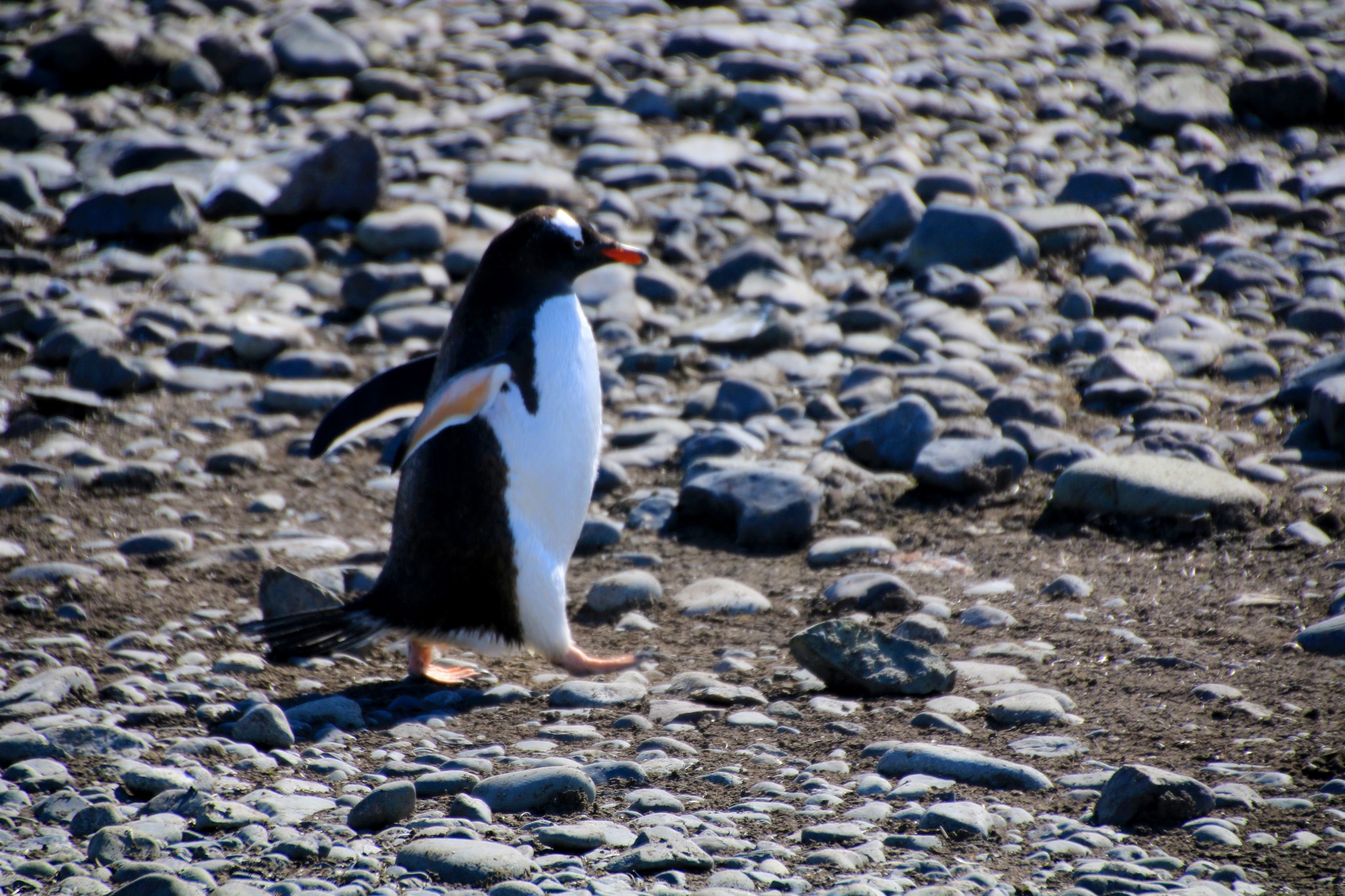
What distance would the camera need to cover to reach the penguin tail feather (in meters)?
3.33

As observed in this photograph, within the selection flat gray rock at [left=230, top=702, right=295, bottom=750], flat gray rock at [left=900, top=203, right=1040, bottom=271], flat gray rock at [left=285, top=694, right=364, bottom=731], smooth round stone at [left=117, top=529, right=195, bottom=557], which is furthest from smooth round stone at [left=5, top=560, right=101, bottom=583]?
flat gray rock at [left=900, top=203, right=1040, bottom=271]

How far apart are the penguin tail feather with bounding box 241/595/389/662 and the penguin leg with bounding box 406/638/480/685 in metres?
0.11

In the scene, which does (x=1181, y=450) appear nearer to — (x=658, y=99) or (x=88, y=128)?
(x=658, y=99)

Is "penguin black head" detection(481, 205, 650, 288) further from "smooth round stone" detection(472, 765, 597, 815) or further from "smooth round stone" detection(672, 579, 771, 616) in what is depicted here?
"smooth round stone" detection(472, 765, 597, 815)

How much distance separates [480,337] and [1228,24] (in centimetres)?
802

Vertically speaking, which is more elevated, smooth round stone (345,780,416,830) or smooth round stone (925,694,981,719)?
smooth round stone (345,780,416,830)

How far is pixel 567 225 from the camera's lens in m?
3.70

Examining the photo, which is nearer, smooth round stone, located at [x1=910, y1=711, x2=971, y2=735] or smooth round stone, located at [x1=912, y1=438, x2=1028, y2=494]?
smooth round stone, located at [x1=910, y1=711, x2=971, y2=735]

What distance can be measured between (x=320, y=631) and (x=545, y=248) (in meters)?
1.22

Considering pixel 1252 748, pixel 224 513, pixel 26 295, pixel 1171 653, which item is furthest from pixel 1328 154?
pixel 26 295

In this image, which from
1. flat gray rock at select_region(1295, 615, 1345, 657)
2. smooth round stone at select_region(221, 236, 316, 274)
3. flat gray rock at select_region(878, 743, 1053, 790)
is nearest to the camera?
flat gray rock at select_region(878, 743, 1053, 790)

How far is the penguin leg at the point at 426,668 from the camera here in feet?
11.3

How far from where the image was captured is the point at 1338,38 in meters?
9.28

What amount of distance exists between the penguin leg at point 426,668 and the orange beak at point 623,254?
48.4 inches
